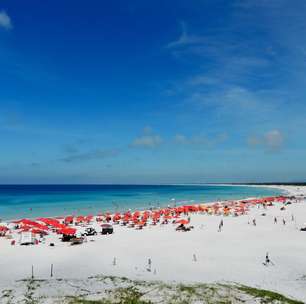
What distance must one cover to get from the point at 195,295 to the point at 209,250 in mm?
10648

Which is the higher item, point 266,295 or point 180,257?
point 266,295

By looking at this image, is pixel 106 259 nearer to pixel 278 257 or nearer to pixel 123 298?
pixel 123 298

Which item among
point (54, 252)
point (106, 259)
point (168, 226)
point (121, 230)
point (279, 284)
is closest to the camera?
point (279, 284)

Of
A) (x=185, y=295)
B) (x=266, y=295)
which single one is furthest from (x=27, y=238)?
(x=266, y=295)

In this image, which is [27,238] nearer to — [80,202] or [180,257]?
[180,257]

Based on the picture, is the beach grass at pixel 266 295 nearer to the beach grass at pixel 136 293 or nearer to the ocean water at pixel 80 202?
the beach grass at pixel 136 293

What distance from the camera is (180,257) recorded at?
21109 millimetres

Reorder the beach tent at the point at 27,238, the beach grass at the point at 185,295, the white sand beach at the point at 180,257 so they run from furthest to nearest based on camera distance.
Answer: the beach tent at the point at 27,238 → the white sand beach at the point at 180,257 → the beach grass at the point at 185,295

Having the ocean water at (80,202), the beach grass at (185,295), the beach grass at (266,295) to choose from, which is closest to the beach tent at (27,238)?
the beach grass at (185,295)

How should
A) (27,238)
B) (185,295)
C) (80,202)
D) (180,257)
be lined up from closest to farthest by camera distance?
(185,295) → (180,257) → (27,238) → (80,202)

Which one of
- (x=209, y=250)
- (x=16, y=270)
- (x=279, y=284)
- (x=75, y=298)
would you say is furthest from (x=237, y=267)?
(x=16, y=270)

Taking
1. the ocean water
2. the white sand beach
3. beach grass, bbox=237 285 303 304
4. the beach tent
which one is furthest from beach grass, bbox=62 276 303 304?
the ocean water

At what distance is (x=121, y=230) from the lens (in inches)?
1325

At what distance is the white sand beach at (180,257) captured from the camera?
16.7m
